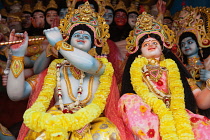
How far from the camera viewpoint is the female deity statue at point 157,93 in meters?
2.76

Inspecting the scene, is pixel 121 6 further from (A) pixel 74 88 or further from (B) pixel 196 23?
(A) pixel 74 88

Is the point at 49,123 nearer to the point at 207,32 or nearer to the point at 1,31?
the point at 1,31

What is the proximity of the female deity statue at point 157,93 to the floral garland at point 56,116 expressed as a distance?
22 centimetres

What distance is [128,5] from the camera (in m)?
5.08

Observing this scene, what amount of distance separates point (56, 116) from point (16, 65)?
2.06 ft

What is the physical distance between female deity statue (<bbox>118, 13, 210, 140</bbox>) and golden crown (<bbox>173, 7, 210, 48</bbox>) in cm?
58

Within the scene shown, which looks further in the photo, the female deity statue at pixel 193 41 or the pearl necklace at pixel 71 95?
the female deity statue at pixel 193 41

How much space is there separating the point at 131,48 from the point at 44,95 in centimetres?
114

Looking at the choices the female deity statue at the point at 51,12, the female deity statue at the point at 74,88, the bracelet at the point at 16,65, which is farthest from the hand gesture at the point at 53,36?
the female deity statue at the point at 51,12

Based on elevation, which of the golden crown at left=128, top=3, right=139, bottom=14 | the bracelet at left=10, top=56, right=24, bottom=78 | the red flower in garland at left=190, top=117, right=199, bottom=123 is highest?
the golden crown at left=128, top=3, right=139, bottom=14

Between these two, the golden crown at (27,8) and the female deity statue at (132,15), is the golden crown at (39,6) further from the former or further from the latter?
the female deity statue at (132,15)

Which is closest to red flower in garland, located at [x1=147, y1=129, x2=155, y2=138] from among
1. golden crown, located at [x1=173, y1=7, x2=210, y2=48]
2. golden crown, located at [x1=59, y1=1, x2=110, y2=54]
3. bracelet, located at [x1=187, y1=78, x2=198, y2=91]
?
bracelet, located at [x1=187, y1=78, x2=198, y2=91]

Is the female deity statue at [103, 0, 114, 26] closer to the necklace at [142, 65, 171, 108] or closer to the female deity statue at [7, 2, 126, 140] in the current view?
the female deity statue at [7, 2, 126, 140]

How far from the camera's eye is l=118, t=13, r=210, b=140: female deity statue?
2762mm
